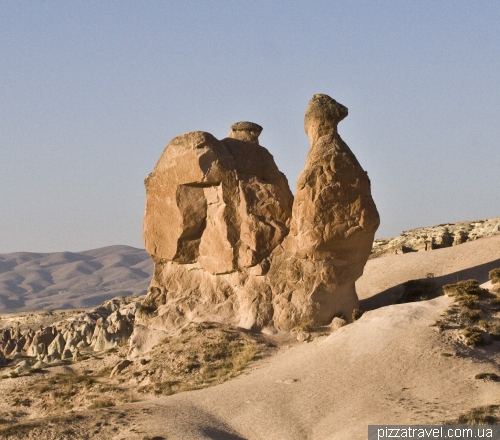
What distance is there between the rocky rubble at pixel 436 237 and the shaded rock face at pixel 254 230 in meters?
16.1

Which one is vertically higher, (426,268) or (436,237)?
(436,237)

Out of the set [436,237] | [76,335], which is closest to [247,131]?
[436,237]

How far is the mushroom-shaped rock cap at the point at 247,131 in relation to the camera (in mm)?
35281

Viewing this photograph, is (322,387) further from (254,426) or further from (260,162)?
(260,162)

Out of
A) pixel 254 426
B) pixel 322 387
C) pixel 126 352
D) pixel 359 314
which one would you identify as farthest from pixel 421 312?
pixel 126 352

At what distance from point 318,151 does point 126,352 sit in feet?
35.9

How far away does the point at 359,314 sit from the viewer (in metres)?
31.9

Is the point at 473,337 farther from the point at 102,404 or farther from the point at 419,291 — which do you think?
the point at 102,404

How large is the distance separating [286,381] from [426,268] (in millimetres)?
14610

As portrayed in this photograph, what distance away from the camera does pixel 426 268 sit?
39469mm

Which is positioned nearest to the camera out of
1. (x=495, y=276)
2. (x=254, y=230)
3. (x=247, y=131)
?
(x=495, y=276)

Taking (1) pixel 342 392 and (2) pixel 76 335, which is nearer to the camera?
(1) pixel 342 392

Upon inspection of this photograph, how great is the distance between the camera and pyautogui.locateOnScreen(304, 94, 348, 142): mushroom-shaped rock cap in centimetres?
3294

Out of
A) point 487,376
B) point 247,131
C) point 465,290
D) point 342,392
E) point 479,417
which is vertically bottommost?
point 479,417
